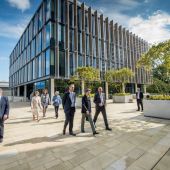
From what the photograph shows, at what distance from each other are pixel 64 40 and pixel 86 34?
5667 mm

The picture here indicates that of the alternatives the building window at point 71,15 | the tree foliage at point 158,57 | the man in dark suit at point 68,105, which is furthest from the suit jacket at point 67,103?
the building window at point 71,15

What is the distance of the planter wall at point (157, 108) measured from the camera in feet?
27.4

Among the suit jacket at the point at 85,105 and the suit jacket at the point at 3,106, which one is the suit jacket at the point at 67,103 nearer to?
the suit jacket at the point at 85,105

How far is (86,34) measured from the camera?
27.6 meters

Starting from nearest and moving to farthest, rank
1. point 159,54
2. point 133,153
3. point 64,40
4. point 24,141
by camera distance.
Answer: point 133,153
point 24,141
point 159,54
point 64,40

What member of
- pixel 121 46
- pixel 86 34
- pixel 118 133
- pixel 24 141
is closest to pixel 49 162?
pixel 24 141

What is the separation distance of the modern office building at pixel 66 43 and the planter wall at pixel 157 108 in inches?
632

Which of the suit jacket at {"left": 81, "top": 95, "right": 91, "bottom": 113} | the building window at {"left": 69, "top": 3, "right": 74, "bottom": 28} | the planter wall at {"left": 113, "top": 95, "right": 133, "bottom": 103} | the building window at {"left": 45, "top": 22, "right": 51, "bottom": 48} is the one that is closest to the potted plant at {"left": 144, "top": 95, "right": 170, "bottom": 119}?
the suit jacket at {"left": 81, "top": 95, "right": 91, "bottom": 113}

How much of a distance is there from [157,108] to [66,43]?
62.4ft

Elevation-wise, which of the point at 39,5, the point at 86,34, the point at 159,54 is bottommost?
the point at 159,54

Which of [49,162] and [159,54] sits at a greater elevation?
[159,54]

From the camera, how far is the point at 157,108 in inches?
346

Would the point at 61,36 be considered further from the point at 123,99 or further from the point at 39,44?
the point at 123,99

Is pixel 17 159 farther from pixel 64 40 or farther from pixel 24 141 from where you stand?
pixel 64 40
